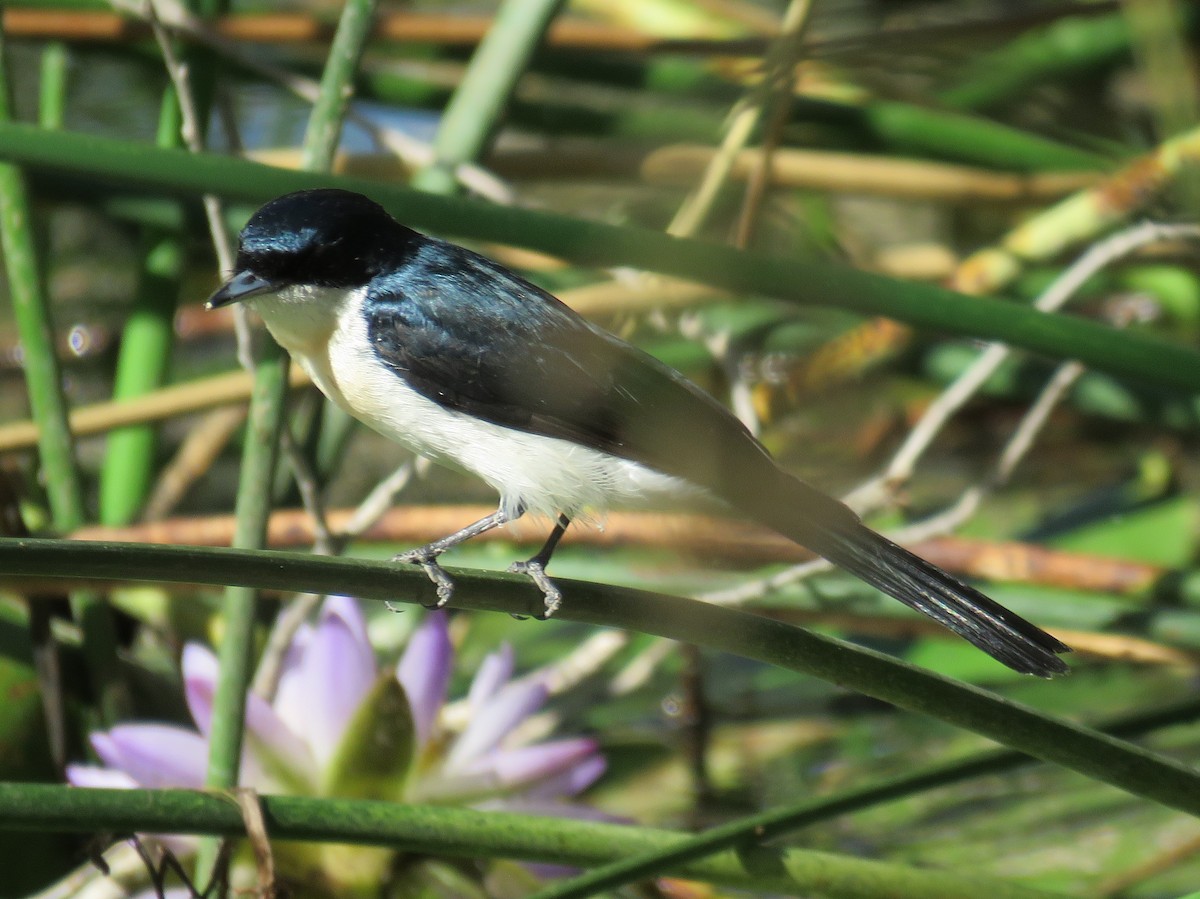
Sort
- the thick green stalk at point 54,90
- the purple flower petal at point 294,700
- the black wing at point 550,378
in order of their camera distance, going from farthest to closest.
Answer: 1. the thick green stalk at point 54,90
2. the black wing at point 550,378
3. the purple flower petal at point 294,700

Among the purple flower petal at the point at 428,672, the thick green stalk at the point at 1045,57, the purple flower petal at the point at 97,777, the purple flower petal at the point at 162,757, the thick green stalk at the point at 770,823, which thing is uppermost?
the thick green stalk at the point at 1045,57

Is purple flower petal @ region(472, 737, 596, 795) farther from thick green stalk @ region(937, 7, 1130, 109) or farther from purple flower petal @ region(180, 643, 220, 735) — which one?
thick green stalk @ region(937, 7, 1130, 109)

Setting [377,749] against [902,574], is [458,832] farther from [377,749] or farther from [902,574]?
[902,574]

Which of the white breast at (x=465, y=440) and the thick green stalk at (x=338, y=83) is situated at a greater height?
the thick green stalk at (x=338, y=83)

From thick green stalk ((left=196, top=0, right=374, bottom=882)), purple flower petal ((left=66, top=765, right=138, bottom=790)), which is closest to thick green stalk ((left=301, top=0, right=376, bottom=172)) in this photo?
thick green stalk ((left=196, top=0, right=374, bottom=882))

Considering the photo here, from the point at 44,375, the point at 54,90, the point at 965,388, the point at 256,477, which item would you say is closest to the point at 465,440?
the point at 256,477

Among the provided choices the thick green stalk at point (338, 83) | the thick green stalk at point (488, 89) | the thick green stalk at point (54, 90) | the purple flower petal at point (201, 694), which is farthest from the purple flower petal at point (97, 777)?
the thick green stalk at point (54, 90)

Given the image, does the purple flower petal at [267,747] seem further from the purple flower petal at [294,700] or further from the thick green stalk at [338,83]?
the thick green stalk at [338,83]
